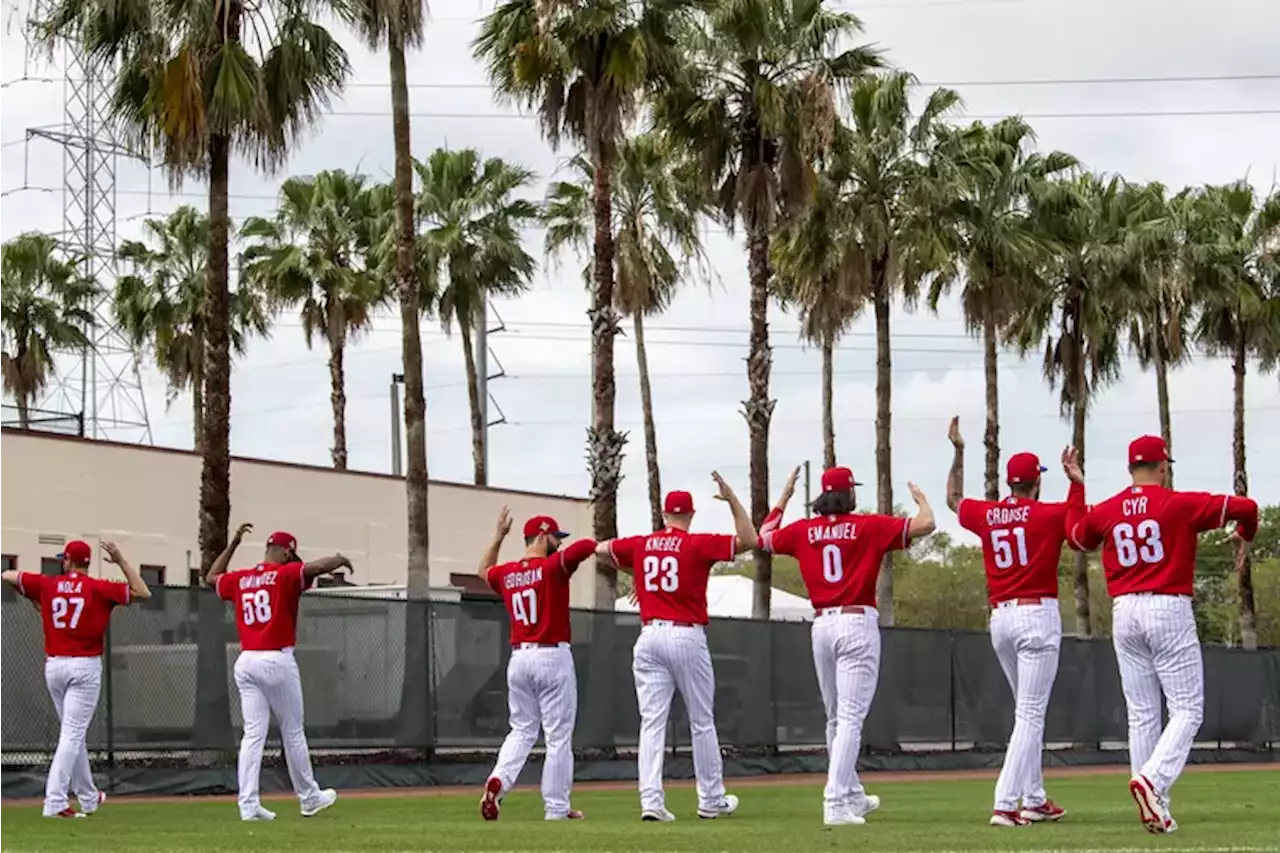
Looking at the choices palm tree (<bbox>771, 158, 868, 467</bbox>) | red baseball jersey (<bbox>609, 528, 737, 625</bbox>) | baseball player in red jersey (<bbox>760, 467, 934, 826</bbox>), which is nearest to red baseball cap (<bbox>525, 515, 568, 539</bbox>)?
red baseball jersey (<bbox>609, 528, 737, 625</bbox>)

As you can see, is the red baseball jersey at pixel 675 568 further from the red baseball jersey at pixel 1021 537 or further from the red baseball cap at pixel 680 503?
the red baseball jersey at pixel 1021 537

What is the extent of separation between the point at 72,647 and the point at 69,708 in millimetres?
488

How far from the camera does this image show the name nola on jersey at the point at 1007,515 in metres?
13.3

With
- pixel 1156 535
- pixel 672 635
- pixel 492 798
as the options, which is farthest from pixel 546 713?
pixel 1156 535

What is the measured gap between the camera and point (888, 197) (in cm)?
3856

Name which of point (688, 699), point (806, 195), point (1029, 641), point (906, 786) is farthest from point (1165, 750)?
point (806, 195)

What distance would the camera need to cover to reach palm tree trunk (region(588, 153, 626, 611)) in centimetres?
2973

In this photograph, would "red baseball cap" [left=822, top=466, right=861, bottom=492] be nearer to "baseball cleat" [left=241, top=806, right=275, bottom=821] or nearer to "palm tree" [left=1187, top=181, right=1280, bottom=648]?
"baseball cleat" [left=241, top=806, right=275, bottom=821]

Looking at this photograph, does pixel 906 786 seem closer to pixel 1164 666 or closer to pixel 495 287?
pixel 1164 666

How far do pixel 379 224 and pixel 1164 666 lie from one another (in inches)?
1356

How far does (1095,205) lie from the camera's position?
45344 mm

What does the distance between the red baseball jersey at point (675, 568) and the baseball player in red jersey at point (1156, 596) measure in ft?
9.87

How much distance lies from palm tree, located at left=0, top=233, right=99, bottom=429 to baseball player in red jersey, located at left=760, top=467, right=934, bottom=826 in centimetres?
3692

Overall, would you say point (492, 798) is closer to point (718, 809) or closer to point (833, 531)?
point (718, 809)
